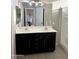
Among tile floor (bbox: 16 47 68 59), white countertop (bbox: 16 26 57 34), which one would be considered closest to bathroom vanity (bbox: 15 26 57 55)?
white countertop (bbox: 16 26 57 34)

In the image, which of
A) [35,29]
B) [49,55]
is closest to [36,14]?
[35,29]

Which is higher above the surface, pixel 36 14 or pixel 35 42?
pixel 36 14

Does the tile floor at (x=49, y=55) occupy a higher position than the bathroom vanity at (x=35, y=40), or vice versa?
the bathroom vanity at (x=35, y=40)

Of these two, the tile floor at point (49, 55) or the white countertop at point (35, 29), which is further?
the white countertop at point (35, 29)

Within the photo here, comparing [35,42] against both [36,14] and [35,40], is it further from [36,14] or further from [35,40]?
[36,14]

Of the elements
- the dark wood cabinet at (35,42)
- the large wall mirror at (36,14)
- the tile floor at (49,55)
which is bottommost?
the tile floor at (49,55)

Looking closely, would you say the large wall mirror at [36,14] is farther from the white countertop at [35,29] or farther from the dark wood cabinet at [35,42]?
the dark wood cabinet at [35,42]

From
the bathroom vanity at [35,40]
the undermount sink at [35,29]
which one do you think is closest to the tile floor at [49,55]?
the bathroom vanity at [35,40]

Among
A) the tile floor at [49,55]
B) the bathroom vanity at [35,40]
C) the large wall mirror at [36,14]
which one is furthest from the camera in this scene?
the bathroom vanity at [35,40]

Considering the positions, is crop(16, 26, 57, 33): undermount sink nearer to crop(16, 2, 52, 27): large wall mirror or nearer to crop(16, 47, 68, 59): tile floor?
crop(16, 2, 52, 27): large wall mirror

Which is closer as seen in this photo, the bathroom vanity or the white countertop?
the white countertop
